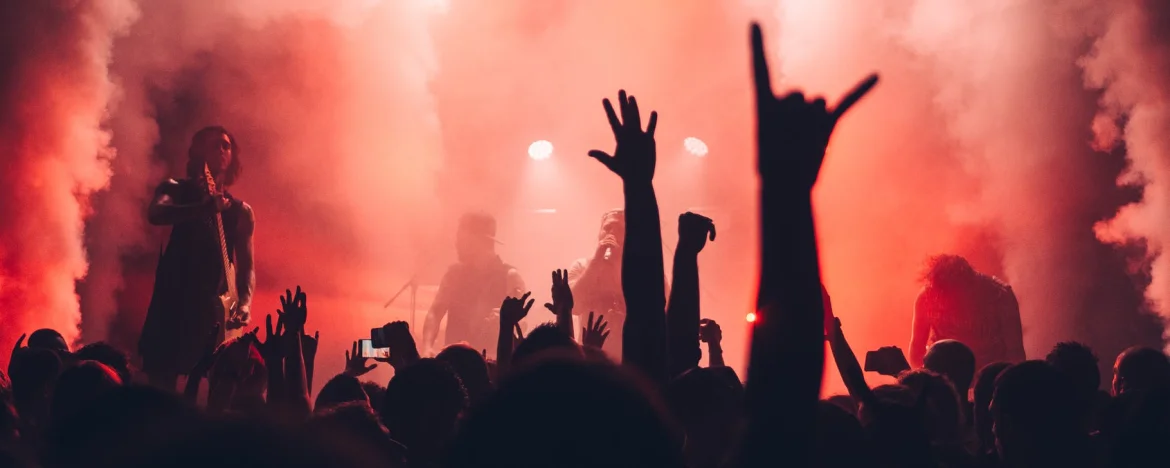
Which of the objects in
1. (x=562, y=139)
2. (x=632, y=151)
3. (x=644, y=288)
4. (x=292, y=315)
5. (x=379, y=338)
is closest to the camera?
(x=644, y=288)

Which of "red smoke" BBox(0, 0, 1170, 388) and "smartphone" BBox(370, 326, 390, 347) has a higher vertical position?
"red smoke" BBox(0, 0, 1170, 388)

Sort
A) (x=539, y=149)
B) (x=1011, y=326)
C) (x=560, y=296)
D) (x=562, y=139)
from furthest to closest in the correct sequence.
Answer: (x=562, y=139) < (x=539, y=149) < (x=1011, y=326) < (x=560, y=296)

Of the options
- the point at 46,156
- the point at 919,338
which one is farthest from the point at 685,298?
the point at 46,156

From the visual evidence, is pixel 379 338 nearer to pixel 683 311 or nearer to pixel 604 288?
pixel 683 311

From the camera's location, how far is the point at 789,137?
5.01 feet

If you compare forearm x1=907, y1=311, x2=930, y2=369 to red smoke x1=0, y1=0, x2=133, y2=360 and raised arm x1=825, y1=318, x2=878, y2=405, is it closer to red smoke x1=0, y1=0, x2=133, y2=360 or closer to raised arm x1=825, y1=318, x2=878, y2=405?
raised arm x1=825, y1=318, x2=878, y2=405

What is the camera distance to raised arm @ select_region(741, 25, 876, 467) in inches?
56.1

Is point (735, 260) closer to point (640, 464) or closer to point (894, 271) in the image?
point (894, 271)

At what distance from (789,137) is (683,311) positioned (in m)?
1.48

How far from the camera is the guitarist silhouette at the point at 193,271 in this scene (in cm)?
502

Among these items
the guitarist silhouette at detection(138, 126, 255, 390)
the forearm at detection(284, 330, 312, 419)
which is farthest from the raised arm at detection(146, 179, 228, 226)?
the forearm at detection(284, 330, 312, 419)

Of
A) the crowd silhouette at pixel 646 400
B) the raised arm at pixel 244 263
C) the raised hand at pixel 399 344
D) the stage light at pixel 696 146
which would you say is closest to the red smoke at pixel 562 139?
the stage light at pixel 696 146

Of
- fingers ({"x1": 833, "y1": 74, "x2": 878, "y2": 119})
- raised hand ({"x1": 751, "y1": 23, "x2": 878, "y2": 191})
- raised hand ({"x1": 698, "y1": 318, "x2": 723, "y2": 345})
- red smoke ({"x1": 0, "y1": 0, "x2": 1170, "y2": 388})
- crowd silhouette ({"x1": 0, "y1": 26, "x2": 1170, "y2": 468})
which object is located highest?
red smoke ({"x1": 0, "y1": 0, "x2": 1170, "y2": 388})

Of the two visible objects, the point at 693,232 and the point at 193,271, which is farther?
the point at 193,271
